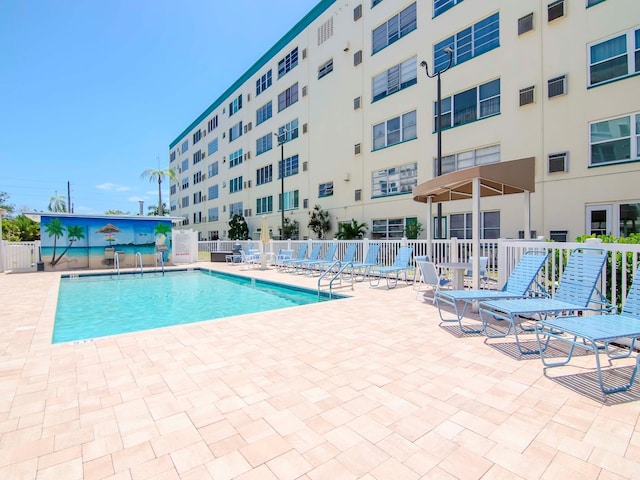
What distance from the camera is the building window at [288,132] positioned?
23386 mm

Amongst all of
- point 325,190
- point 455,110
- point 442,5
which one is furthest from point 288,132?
point 455,110

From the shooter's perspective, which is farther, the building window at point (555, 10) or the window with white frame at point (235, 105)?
the window with white frame at point (235, 105)

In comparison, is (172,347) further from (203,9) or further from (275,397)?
(203,9)

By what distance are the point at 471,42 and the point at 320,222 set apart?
1160cm

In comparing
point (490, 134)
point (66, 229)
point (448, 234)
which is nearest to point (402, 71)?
point (490, 134)

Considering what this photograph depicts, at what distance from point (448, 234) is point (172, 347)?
12.7 meters

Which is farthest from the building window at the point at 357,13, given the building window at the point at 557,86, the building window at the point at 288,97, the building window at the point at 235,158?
the building window at the point at 235,158

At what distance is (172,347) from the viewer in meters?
4.11

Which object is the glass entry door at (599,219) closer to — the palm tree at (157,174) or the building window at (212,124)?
the building window at (212,124)

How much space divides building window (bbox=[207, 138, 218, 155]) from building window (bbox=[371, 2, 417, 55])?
74.5 feet

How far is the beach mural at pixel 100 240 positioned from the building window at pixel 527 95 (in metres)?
17.5

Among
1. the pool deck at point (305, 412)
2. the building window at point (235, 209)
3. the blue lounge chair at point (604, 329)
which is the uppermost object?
the building window at point (235, 209)

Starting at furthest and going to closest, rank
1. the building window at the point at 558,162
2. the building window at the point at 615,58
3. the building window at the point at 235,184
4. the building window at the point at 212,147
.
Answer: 1. the building window at the point at 212,147
2. the building window at the point at 235,184
3. the building window at the point at 558,162
4. the building window at the point at 615,58

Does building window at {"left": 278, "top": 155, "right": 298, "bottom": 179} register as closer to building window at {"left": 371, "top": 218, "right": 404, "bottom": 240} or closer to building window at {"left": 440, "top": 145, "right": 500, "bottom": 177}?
building window at {"left": 371, "top": 218, "right": 404, "bottom": 240}
